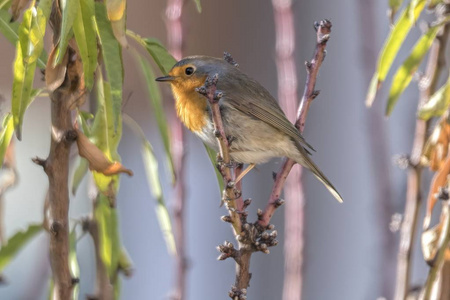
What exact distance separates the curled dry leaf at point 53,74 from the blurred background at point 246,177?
1.15m

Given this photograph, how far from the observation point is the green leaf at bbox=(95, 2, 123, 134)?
153 centimetres

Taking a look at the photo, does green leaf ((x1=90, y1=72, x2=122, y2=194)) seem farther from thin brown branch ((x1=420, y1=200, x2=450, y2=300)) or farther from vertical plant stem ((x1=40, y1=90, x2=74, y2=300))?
thin brown branch ((x1=420, y1=200, x2=450, y2=300))

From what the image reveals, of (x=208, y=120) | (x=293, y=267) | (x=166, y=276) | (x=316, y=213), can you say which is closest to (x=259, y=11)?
(x=316, y=213)

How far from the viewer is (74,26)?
147 centimetres

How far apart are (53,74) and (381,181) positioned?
0.80 m

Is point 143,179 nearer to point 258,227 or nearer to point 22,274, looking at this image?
point 22,274

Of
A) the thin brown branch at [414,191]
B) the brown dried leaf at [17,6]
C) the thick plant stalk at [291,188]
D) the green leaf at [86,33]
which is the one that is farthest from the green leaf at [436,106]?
the brown dried leaf at [17,6]

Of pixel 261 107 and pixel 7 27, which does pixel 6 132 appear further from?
pixel 261 107

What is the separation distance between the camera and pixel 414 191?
1730 mm

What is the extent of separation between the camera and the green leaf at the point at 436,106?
1722mm

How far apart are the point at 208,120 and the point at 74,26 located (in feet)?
2.52

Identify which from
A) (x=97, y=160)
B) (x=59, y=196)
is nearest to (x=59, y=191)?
(x=59, y=196)

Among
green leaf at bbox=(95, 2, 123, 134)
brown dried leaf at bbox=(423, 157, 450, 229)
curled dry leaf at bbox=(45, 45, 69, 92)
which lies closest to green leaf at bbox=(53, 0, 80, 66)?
curled dry leaf at bbox=(45, 45, 69, 92)

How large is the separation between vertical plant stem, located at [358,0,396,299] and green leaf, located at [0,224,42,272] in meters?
0.75
